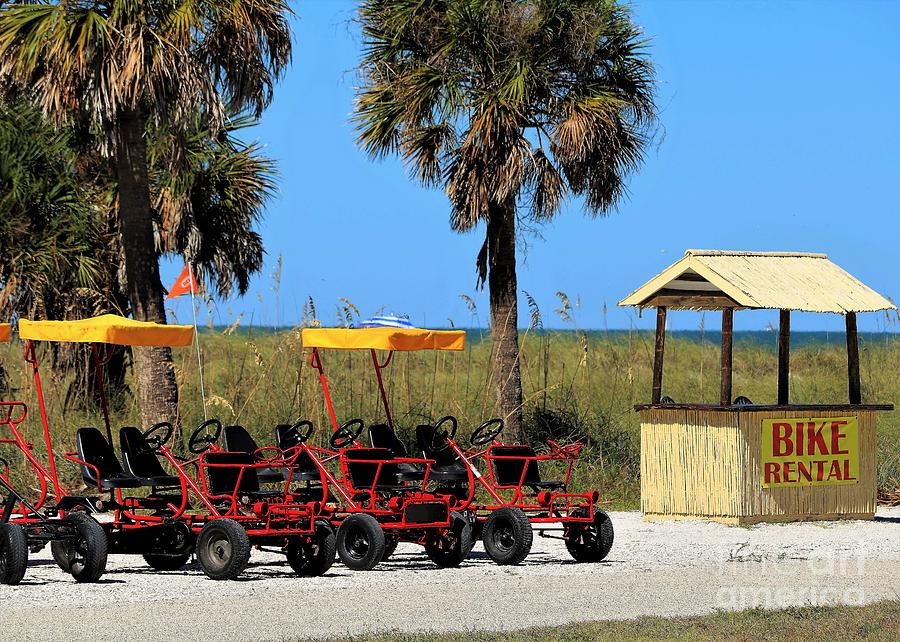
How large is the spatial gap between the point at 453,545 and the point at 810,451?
16.5 ft

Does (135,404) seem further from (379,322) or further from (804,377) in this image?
(804,377)

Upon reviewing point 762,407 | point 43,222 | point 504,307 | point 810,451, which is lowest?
point 810,451

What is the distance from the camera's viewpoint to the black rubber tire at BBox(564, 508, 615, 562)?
1291 cm

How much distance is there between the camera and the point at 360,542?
1242 cm

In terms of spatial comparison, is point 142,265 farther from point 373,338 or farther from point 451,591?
point 451,591

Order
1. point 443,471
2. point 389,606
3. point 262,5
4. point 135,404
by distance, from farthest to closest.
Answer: point 135,404 → point 262,5 → point 443,471 → point 389,606

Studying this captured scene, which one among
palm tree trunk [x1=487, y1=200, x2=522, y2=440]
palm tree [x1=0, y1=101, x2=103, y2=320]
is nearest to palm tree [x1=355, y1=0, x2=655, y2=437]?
palm tree trunk [x1=487, y1=200, x2=522, y2=440]

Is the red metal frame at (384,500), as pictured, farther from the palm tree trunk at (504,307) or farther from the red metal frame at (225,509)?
the palm tree trunk at (504,307)

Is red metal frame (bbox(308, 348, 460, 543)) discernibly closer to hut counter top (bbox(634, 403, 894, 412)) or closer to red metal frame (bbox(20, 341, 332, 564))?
red metal frame (bbox(20, 341, 332, 564))

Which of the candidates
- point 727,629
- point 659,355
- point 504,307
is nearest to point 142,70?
point 504,307

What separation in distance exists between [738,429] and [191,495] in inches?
229

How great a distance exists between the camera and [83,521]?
38.4ft

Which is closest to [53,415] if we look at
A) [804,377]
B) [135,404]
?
[135,404]

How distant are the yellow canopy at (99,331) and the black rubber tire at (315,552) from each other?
85.2 inches
